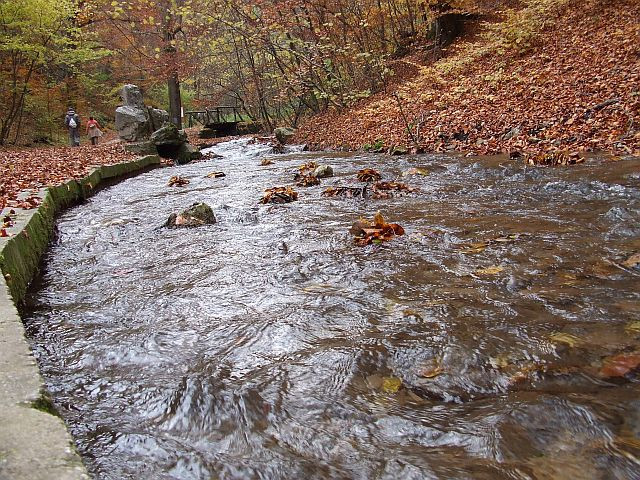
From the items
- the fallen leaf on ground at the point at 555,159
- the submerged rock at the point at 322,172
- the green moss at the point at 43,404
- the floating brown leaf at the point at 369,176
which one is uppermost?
the green moss at the point at 43,404

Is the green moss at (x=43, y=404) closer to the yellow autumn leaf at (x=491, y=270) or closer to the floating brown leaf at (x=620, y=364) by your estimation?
the floating brown leaf at (x=620, y=364)

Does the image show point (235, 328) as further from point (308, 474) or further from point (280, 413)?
point (308, 474)

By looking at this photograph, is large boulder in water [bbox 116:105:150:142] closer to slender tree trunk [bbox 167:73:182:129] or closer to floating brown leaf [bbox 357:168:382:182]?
slender tree trunk [bbox 167:73:182:129]

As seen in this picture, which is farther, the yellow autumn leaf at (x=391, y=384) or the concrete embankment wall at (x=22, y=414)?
the yellow autumn leaf at (x=391, y=384)

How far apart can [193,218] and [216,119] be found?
3083 cm

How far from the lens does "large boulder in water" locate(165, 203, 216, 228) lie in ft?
17.8

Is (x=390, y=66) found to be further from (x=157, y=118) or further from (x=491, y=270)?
(x=491, y=270)

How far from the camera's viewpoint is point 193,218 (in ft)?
18.1

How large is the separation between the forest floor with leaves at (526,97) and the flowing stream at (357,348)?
12.3 feet

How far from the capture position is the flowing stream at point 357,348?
1752 mm

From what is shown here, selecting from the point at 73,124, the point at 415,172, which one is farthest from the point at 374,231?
the point at 73,124

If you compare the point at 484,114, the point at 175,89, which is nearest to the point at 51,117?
the point at 175,89

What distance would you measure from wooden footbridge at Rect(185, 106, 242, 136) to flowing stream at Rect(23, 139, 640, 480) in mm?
23953

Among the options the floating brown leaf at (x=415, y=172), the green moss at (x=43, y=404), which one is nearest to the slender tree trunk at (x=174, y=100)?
the floating brown leaf at (x=415, y=172)
